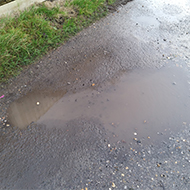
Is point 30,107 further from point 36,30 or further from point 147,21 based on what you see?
point 147,21

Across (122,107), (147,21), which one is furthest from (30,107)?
(147,21)

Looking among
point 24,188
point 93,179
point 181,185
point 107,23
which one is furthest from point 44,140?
point 107,23

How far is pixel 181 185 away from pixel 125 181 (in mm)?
601

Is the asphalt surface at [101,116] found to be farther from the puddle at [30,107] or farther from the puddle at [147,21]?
the puddle at [147,21]

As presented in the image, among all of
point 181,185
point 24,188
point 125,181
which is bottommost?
point 181,185

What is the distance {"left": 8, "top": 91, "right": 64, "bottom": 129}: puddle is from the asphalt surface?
0.04ft

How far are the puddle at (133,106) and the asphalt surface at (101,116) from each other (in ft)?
0.05

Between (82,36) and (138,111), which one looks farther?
(82,36)

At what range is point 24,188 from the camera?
2.02m

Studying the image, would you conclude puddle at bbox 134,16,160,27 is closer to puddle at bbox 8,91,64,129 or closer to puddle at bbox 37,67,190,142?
puddle at bbox 37,67,190,142

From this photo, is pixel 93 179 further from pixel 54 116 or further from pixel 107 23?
pixel 107 23

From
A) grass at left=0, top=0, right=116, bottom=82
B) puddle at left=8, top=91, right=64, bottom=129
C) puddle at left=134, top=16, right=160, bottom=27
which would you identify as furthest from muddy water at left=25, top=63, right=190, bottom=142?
puddle at left=134, top=16, right=160, bottom=27

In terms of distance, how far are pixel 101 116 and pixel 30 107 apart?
3.40 ft

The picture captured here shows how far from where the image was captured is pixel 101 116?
274 cm
